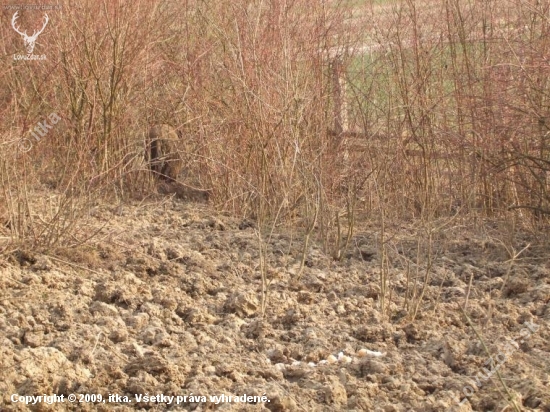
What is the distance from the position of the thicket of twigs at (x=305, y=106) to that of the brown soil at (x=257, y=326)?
50 cm

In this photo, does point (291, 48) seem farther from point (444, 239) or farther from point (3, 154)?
point (3, 154)

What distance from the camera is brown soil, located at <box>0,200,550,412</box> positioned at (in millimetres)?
3189

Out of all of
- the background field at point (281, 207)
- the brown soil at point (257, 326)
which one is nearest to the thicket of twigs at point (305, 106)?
the background field at point (281, 207)

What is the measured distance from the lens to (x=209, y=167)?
581 cm

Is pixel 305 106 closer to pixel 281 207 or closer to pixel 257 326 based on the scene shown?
pixel 281 207

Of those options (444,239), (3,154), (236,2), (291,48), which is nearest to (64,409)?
(3,154)

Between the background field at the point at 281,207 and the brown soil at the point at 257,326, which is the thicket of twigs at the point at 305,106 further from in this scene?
the brown soil at the point at 257,326

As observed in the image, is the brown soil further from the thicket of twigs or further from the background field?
the thicket of twigs

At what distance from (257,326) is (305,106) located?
78.3 inches

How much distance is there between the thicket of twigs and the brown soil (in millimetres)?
503

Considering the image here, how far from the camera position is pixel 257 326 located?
3777 millimetres

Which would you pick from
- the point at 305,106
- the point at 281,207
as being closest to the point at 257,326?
the point at 281,207

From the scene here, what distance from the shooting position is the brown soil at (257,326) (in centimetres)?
319

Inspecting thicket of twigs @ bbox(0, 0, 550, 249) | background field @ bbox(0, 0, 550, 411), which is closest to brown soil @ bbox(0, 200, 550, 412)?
background field @ bbox(0, 0, 550, 411)
